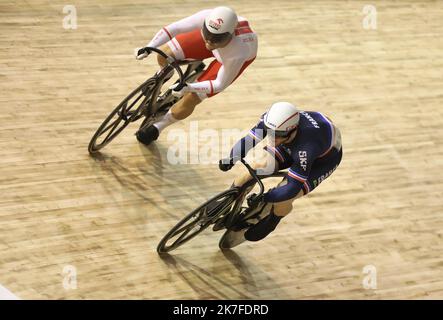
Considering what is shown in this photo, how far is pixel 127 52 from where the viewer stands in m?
7.39

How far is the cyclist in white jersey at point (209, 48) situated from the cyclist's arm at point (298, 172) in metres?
0.93

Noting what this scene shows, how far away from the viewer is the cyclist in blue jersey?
475 cm

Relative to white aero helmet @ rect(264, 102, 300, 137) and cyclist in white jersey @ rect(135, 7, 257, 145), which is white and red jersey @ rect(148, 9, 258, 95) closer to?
cyclist in white jersey @ rect(135, 7, 257, 145)

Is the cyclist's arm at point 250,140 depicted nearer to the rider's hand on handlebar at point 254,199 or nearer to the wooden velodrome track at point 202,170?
the rider's hand on handlebar at point 254,199

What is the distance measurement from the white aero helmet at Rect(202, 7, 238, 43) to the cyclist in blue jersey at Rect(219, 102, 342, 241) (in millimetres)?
676

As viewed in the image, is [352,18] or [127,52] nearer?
[127,52]

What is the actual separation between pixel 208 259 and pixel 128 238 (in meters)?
0.54

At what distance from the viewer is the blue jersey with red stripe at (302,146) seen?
4.79 m

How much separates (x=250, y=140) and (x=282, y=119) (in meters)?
0.35
